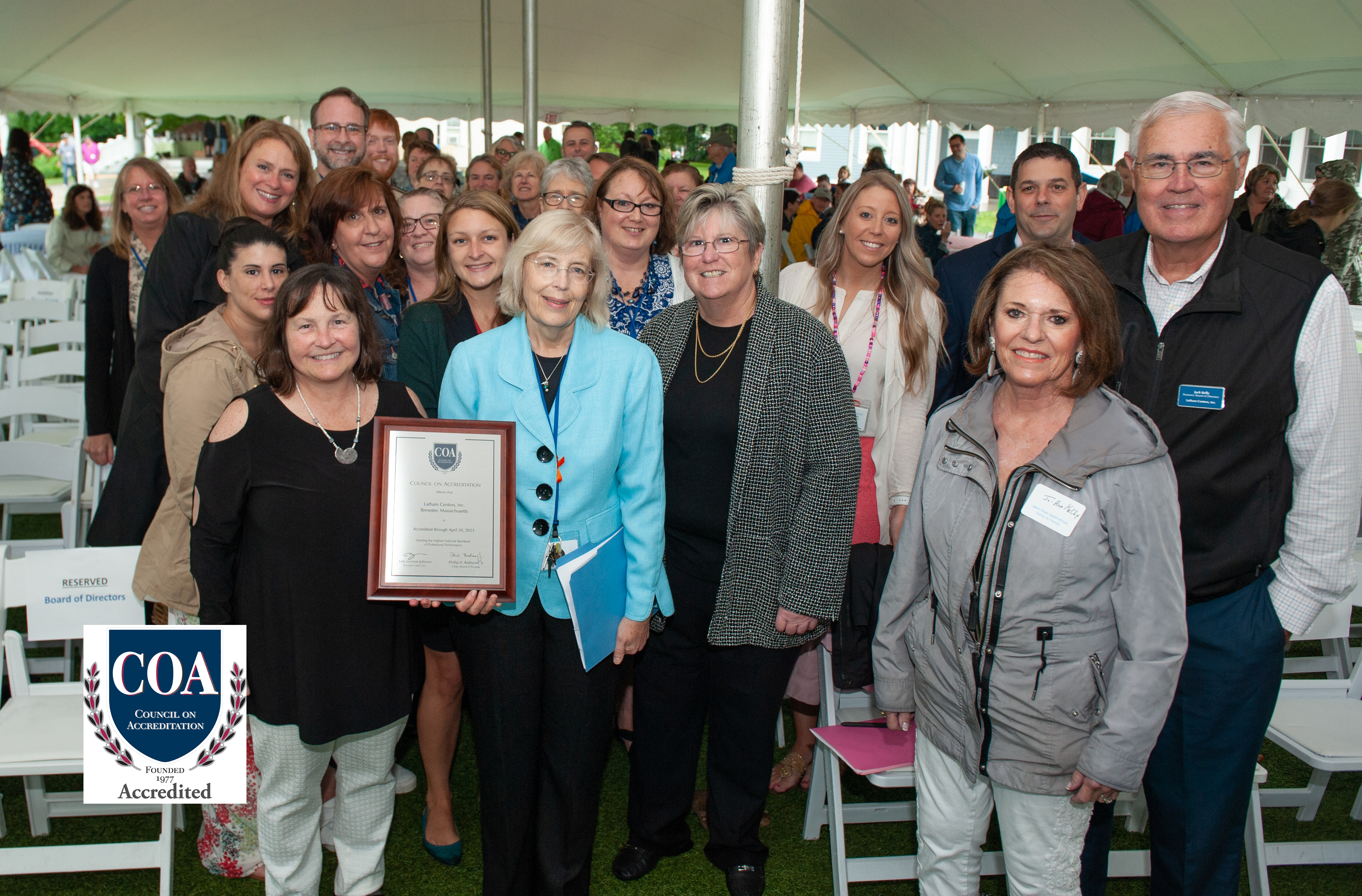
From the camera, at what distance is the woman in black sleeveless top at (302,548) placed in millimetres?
2293

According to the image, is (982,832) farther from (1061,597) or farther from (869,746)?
(1061,597)

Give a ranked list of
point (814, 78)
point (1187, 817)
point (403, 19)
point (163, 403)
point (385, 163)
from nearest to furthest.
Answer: point (1187, 817), point (163, 403), point (385, 163), point (403, 19), point (814, 78)

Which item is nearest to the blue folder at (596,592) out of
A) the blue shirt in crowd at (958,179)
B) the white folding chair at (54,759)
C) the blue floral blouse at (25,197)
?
the white folding chair at (54,759)

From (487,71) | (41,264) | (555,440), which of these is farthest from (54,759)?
(41,264)

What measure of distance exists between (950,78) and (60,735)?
46.8 feet

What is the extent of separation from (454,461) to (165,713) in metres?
1.03

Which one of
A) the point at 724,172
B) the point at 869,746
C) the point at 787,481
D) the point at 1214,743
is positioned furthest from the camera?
the point at 724,172

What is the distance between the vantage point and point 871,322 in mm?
3229

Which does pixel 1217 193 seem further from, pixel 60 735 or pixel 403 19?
pixel 403 19

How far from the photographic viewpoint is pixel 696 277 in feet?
8.71

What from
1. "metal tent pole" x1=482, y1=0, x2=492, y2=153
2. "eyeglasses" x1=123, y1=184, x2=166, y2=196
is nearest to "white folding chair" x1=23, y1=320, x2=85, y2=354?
"eyeglasses" x1=123, y1=184, x2=166, y2=196

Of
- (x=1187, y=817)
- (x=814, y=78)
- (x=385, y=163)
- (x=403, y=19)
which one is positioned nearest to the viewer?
(x=1187, y=817)

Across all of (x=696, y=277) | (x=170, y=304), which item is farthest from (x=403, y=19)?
(x=696, y=277)

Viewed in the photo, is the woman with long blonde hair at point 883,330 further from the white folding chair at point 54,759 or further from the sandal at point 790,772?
the white folding chair at point 54,759
